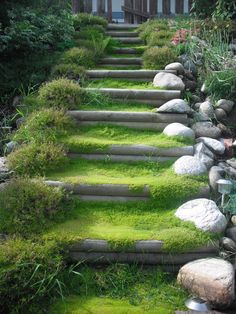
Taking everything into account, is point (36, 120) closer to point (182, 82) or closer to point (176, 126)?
point (176, 126)

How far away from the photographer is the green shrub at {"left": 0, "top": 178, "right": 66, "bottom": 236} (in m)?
3.97

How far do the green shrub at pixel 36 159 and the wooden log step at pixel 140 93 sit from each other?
150cm

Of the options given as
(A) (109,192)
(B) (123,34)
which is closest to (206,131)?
(A) (109,192)

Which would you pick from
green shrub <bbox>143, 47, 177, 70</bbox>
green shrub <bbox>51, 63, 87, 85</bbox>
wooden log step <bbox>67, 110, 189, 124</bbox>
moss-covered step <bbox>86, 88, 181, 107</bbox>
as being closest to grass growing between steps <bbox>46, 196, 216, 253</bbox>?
wooden log step <bbox>67, 110, 189, 124</bbox>

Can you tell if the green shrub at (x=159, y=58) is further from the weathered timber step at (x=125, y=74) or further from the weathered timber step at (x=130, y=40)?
the weathered timber step at (x=130, y=40)

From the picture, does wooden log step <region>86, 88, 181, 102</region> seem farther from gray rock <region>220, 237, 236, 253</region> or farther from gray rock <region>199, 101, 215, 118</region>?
gray rock <region>220, 237, 236, 253</region>

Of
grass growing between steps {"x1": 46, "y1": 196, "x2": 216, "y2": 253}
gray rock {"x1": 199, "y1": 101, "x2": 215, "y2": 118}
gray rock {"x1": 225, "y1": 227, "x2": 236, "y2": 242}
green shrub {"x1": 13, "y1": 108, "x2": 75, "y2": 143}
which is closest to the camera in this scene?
grass growing between steps {"x1": 46, "y1": 196, "x2": 216, "y2": 253}

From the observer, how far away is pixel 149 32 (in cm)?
823

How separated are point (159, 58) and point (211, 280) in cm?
408

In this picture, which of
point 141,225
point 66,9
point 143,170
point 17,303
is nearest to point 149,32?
point 66,9

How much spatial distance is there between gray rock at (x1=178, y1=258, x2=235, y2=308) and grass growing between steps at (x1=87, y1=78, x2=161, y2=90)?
126 inches

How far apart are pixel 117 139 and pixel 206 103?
1318 mm

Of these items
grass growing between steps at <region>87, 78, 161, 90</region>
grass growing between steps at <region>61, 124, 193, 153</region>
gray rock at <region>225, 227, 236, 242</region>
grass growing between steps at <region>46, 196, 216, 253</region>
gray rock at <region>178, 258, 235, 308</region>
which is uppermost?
grass growing between steps at <region>87, 78, 161, 90</region>

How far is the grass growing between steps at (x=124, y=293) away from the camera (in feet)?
11.4
